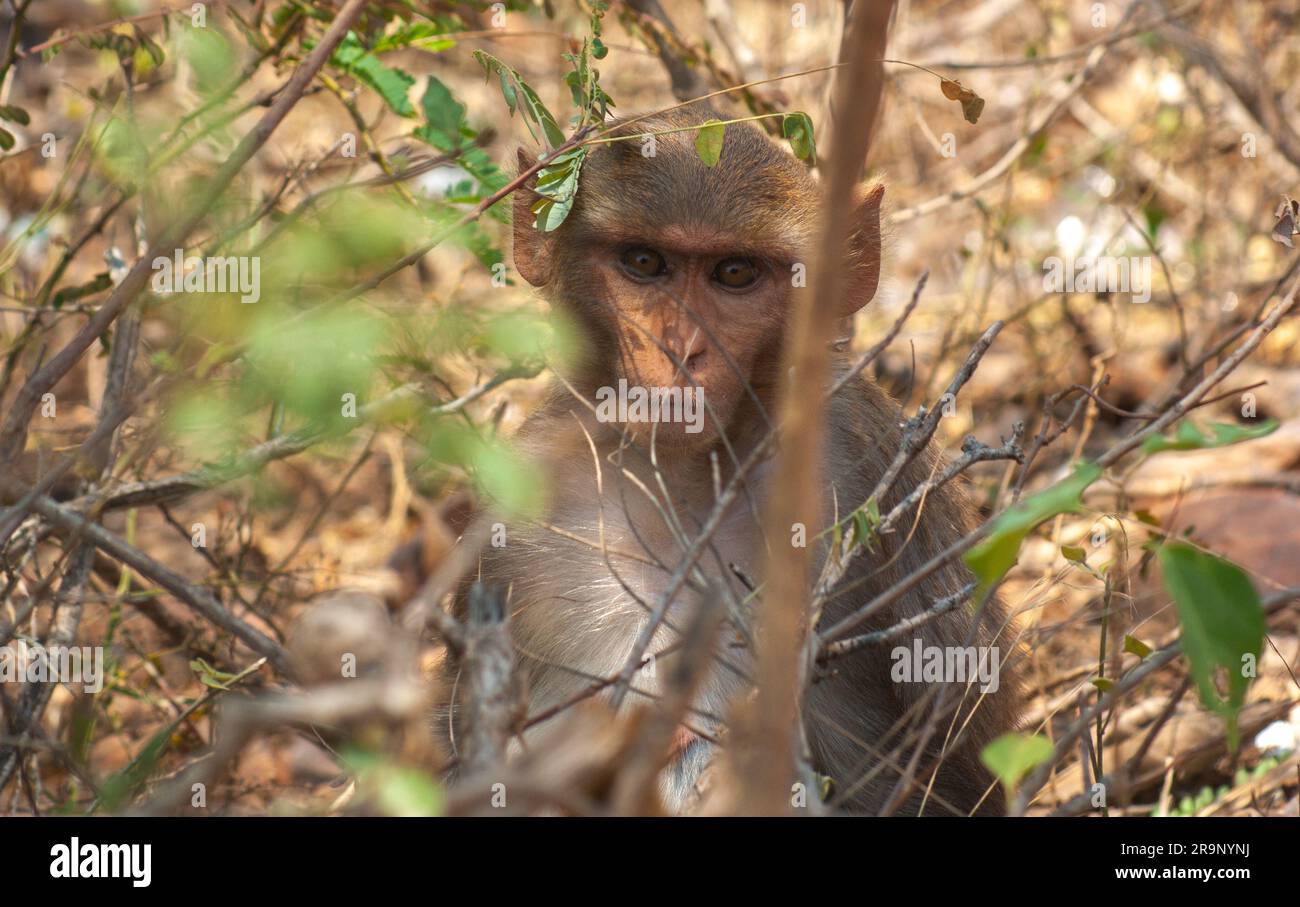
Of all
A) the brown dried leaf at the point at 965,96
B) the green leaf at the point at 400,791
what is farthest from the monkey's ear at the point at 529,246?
the green leaf at the point at 400,791

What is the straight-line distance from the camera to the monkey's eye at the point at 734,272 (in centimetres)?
404

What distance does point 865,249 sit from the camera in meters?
4.24

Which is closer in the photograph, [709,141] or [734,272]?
[709,141]

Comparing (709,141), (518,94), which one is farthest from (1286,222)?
(518,94)

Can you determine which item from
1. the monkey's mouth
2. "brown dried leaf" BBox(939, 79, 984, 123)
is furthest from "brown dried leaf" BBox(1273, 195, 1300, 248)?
the monkey's mouth

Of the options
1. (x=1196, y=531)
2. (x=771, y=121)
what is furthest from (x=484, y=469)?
(x=1196, y=531)

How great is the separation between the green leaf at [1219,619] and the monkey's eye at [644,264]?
2218 mm

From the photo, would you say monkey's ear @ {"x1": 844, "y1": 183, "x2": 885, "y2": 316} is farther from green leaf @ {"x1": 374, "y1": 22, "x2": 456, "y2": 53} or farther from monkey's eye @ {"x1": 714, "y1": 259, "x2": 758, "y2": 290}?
green leaf @ {"x1": 374, "y1": 22, "x2": 456, "y2": 53}

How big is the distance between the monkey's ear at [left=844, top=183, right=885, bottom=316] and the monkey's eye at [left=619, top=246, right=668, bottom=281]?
0.56 meters

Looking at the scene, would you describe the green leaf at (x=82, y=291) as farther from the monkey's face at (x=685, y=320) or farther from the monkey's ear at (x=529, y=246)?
the monkey's face at (x=685, y=320)

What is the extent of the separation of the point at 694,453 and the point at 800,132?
91 centimetres

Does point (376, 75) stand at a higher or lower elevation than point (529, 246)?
higher

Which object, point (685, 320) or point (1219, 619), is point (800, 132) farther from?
point (1219, 619)

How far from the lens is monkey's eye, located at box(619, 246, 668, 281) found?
4051 mm
